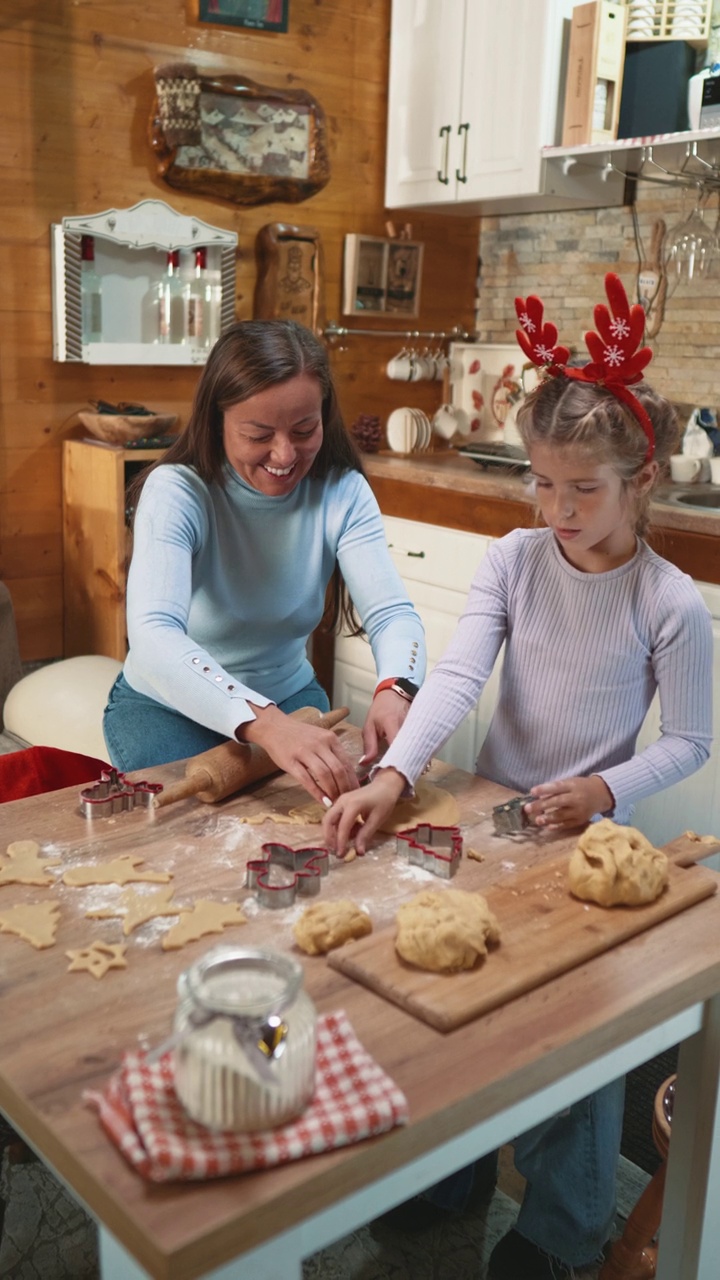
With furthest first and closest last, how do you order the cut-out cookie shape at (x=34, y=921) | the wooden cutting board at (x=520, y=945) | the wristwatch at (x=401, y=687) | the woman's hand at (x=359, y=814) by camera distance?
1. the wristwatch at (x=401, y=687)
2. the woman's hand at (x=359, y=814)
3. the cut-out cookie shape at (x=34, y=921)
4. the wooden cutting board at (x=520, y=945)

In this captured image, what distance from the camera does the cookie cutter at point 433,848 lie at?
126cm

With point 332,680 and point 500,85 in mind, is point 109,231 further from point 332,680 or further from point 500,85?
point 332,680

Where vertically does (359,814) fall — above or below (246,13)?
below

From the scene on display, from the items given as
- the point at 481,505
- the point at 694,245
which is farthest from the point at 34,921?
the point at 694,245

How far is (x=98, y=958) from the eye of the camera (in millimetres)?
1046

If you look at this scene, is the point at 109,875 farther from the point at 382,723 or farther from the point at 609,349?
the point at 609,349

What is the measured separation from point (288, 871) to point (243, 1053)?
472 mm

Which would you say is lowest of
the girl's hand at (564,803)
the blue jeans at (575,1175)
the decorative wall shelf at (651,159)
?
the blue jeans at (575,1175)

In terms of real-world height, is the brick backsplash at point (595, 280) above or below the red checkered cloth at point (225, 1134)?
above

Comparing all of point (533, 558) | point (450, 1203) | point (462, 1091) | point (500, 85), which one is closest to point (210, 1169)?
point (462, 1091)

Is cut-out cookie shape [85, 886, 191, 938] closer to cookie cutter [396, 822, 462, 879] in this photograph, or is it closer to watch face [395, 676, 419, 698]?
cookie cutter [396, 822, 462, 879]

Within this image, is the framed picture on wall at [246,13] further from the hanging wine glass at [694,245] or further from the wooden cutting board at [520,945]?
the wooden cutting board at [520,945]

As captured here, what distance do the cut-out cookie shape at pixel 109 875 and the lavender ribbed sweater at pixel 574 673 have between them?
1.19ft

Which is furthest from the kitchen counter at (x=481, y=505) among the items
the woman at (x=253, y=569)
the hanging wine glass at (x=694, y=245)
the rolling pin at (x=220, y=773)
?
the rolling pin at (x=220, y=773)
